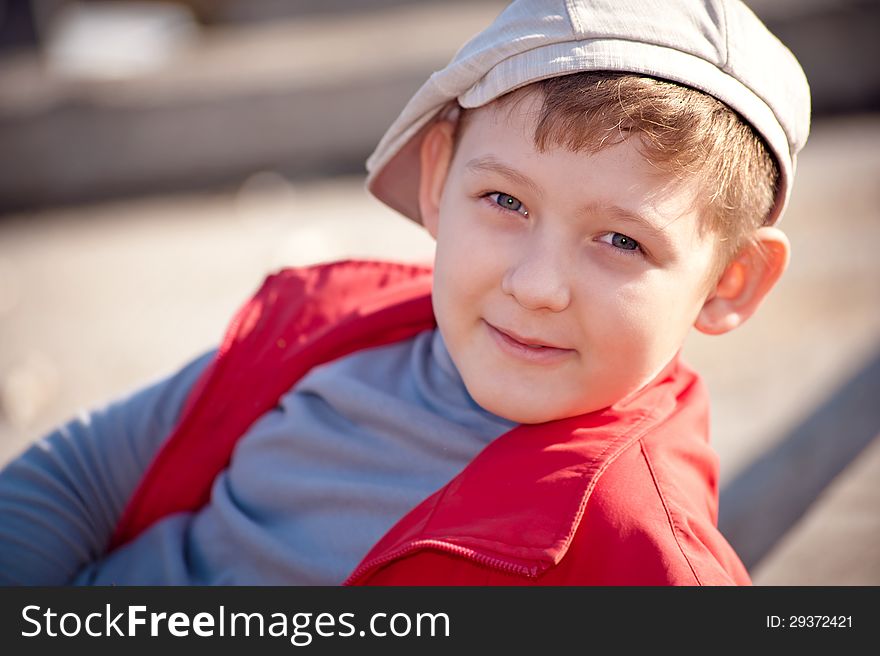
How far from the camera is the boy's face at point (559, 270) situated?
125 cm

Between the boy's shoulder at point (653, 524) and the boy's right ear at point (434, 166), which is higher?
the boy's right ear at point (434, 166)

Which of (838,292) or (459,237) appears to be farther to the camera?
(838,292)

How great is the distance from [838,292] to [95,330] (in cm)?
266

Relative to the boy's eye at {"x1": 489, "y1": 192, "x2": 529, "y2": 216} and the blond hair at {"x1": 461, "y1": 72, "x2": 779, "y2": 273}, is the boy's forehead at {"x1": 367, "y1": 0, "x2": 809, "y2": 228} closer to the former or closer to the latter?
the blond hair at {"x1": 461, "y1": 72, "x2": 779, "y2": 273}

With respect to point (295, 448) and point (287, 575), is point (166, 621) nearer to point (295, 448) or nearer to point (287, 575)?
point (287, 575)

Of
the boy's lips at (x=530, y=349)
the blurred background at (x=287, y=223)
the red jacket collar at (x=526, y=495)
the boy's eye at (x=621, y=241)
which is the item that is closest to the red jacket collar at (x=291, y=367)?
the red jacket collar at (x=526, y=495)

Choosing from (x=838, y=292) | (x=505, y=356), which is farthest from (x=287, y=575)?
(x=838, y=292)

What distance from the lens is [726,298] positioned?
4.79 ft

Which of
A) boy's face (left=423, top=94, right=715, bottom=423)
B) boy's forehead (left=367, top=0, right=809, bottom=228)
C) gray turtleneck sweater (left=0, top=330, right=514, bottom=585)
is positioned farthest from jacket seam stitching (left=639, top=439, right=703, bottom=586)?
boy's forehead (left=367, top=0, right=809, bottom=228)

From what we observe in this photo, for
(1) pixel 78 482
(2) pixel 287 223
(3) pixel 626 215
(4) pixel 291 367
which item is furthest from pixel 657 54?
(2) pixel 287 223

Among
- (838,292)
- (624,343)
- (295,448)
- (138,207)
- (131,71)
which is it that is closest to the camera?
(624,343)

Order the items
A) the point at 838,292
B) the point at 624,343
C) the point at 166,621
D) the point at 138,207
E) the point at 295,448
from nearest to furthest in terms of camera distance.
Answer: the point at 624,343 → the point at 166,621 → the point at 295,448 → the point at 838,292 → the point at 138,207

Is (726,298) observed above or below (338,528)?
above

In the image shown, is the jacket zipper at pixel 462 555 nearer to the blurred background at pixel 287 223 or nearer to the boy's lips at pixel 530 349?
the boy's lips at pixel 530 349
